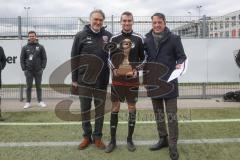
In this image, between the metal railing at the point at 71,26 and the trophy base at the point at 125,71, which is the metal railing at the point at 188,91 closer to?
the metal railing at the point at 71,26

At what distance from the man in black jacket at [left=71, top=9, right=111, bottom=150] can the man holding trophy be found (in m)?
0.22

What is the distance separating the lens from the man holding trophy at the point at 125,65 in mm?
5637

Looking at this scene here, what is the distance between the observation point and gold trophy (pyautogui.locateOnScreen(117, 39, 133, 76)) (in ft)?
18.5

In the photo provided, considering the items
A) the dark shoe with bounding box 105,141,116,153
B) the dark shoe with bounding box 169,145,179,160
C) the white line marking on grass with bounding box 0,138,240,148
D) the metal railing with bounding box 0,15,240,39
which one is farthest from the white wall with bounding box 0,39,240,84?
the dark shoe with bounding box 169,145,179,160

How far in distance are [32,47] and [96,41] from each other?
4.25 metres

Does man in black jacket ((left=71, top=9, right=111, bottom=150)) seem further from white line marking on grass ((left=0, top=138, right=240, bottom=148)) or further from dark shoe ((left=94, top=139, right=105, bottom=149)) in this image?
white line marking on grass ((left=0, top=138, right=240, bottom=148))

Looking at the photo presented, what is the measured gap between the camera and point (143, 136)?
6.70m

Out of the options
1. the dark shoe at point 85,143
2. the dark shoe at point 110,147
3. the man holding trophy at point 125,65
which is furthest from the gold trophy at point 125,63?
the dark shoe at point 85,143

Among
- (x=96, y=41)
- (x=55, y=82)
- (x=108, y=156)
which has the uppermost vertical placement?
(x=96, y=41)

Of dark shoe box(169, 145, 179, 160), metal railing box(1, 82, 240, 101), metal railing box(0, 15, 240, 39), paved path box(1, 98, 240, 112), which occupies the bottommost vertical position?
dark shoe box(169, 145, 179, 160)

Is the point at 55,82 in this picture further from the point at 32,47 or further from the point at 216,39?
the point at 216,39

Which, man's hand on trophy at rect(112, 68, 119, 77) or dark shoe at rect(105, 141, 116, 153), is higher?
man's hand on trophy at rect(112, 68, 119, 77)

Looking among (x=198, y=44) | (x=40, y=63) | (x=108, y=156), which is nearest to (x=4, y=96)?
(x=40, y=63)

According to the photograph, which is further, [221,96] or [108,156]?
[221,96]
